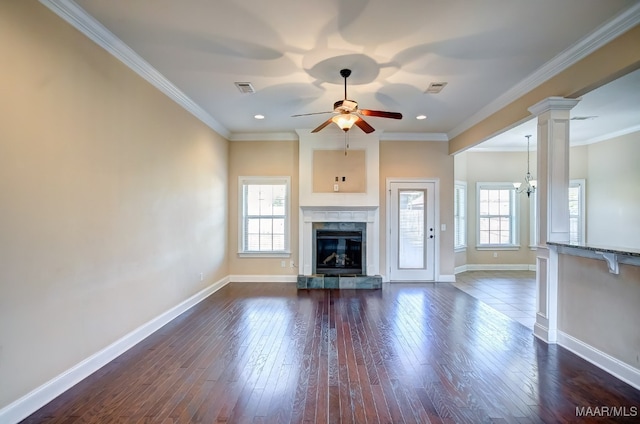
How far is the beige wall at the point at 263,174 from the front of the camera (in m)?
5.99

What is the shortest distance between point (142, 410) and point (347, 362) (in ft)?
5.37

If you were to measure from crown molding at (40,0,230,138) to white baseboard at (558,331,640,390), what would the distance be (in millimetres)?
5281

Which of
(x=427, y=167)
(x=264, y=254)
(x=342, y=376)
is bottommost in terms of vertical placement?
(x=342, y=376)

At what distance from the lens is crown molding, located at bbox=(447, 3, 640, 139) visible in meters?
2.39

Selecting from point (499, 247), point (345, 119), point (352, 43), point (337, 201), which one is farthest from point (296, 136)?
point (499, 247)

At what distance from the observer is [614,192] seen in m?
6.21

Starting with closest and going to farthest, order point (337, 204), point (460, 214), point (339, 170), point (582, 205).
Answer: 1. point (337, 204)
2. point (339, 170)
3. point (582, 205)
4. point (460, 214)

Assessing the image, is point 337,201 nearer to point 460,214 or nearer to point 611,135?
point 460,214

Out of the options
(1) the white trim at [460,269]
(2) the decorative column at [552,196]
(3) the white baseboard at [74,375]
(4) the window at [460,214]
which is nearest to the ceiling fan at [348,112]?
(2) the decorative column at [552,196]

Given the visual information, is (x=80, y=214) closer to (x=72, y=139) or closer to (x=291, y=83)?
(x=72, y=139)

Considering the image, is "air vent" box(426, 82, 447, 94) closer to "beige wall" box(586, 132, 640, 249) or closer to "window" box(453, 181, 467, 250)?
"window" box(453, 181, 467, 250)

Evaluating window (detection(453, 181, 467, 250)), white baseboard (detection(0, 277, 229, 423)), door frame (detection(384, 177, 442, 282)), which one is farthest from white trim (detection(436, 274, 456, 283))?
white baseboard (detection(0, 277, 229, 423))

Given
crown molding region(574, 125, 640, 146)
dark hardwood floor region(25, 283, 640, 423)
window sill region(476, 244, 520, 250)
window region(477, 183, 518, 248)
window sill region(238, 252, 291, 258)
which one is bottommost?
dark hardwood floor region(25, 283, 640, 423)

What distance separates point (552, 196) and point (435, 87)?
6.10ft
